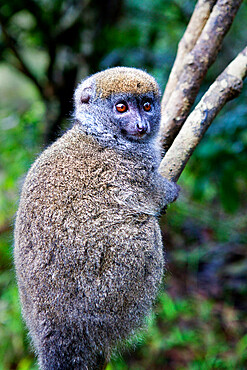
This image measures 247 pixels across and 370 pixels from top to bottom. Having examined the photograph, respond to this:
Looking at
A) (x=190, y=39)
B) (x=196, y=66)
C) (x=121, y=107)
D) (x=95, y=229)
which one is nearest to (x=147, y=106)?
(x=121, y=107)

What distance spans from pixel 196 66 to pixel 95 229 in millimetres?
1949

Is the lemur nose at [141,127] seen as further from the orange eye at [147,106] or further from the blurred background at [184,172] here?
the blurred background at [184,172]

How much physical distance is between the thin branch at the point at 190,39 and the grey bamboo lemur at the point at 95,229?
596 millimetres

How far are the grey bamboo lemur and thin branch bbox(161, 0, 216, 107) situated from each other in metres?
0.60

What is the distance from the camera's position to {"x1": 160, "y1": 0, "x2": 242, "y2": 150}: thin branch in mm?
3912

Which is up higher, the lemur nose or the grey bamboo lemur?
the lemur nose

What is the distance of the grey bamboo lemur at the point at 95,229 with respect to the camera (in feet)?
9.33

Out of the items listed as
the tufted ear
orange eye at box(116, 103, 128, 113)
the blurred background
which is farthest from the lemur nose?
the blurred background

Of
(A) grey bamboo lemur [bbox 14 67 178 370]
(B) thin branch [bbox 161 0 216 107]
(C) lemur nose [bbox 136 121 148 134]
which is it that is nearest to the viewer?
(A) grey bamboo lemur [bbox 14 67 178 370]

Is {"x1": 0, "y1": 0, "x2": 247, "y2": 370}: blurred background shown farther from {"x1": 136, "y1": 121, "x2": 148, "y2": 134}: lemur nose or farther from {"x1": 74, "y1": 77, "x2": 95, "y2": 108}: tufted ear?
{"x1": 74, "y1": 77, "x2": 95, "y2": 108}: tufted ear

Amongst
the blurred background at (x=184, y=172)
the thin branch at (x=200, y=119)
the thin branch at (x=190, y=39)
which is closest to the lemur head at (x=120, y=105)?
the thin branch at (x=200, y=119)

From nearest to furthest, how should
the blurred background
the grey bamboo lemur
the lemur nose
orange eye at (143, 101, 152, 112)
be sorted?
1. the grey bamboo lemur
2. the lemur nose
3. orange eye at (143, 101, 152, 112)
4. the blurred background

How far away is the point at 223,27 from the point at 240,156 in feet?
4.62

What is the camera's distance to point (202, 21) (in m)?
4.21
